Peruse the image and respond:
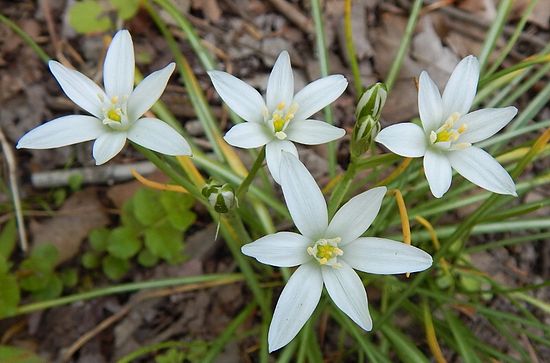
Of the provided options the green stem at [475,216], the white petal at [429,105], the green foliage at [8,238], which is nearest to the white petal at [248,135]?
the white petal at [429,105]

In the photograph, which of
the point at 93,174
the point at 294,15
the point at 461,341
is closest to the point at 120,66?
the point at 93,174

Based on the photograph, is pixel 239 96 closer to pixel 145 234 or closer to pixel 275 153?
pixel 275 153

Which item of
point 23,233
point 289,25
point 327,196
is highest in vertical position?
point 289,25

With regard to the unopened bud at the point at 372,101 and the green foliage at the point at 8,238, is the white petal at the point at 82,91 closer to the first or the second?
the unopened bud at the point at 372,101

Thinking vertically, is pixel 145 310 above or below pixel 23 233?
below

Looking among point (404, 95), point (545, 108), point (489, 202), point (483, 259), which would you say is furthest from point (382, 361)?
point (545, 108)

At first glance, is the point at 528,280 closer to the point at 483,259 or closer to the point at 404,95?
the point at 483,259

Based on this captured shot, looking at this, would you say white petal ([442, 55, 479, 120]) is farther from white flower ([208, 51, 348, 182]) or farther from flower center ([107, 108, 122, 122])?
flower center ([107, 108, 122, 122])
